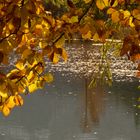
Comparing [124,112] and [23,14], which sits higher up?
[23,14]

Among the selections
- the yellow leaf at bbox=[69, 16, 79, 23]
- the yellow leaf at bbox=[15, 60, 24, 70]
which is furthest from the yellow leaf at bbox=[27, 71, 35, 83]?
the yellow leaf at bbox=[69, 16, 79, 23]

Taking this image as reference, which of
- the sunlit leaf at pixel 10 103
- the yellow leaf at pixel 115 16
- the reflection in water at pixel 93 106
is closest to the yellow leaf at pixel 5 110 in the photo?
the sunlit leaf at pixel 10 103

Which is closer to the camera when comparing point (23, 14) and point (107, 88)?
point (23, 14)

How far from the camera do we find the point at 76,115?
11578 millimetres

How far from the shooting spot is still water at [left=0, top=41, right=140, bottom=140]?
10164 mm

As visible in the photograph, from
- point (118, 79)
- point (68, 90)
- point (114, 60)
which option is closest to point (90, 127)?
point (68, 90)

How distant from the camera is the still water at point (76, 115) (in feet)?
33.3

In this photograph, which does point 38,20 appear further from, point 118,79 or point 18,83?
point 118,79

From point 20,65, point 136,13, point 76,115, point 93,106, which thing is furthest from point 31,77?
point 93,106

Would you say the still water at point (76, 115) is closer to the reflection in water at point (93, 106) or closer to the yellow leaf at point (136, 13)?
the reflection in water at point (93, 106)

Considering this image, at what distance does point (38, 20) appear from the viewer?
104 cm

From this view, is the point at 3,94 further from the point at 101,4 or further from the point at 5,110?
the point at 101,4

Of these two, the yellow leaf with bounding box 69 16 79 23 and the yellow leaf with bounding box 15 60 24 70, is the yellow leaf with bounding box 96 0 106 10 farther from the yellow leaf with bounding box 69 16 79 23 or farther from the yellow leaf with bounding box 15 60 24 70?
the yellow leaf with bounding box 15 60 24 70

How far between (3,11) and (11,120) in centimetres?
991
